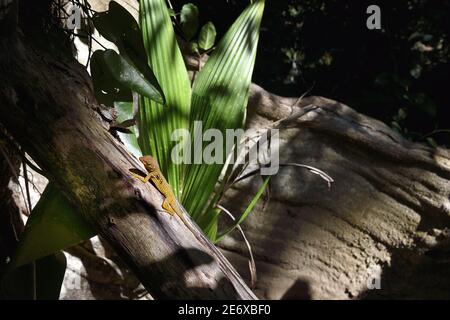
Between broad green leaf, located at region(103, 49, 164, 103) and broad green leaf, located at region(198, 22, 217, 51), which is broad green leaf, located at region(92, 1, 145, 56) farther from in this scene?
broad green leaf, located at region(198, 22, 217, 51)

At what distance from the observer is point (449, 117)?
3238 millimetres

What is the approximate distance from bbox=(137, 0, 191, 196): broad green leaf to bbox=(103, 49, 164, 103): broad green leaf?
67 centimetres

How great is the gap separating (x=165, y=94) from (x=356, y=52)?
1.71 metres

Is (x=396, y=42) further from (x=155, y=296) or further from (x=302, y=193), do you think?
(x=155, y=296)

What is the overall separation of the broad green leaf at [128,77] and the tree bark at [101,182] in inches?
4.3

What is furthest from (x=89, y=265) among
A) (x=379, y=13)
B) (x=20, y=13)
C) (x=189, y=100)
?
(x=379, y=13)

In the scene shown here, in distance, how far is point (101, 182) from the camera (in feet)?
4.12

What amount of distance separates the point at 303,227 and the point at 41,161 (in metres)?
1.70

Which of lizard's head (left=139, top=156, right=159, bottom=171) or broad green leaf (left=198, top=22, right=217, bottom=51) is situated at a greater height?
broad green leaf (left=198, top=22, right=217, bottom=51)

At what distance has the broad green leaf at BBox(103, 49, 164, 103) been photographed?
4.38 ft

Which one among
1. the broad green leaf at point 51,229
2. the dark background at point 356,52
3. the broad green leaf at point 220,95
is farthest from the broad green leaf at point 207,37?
the broad green leaf at point 51,229

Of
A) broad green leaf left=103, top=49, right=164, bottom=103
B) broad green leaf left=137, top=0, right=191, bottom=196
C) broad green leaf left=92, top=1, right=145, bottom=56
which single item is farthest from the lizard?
broad green leaf left=137, top=0, right=191, bottom=196

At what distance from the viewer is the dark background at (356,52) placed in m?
3.20

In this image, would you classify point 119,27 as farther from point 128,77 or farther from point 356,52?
point 356,52
